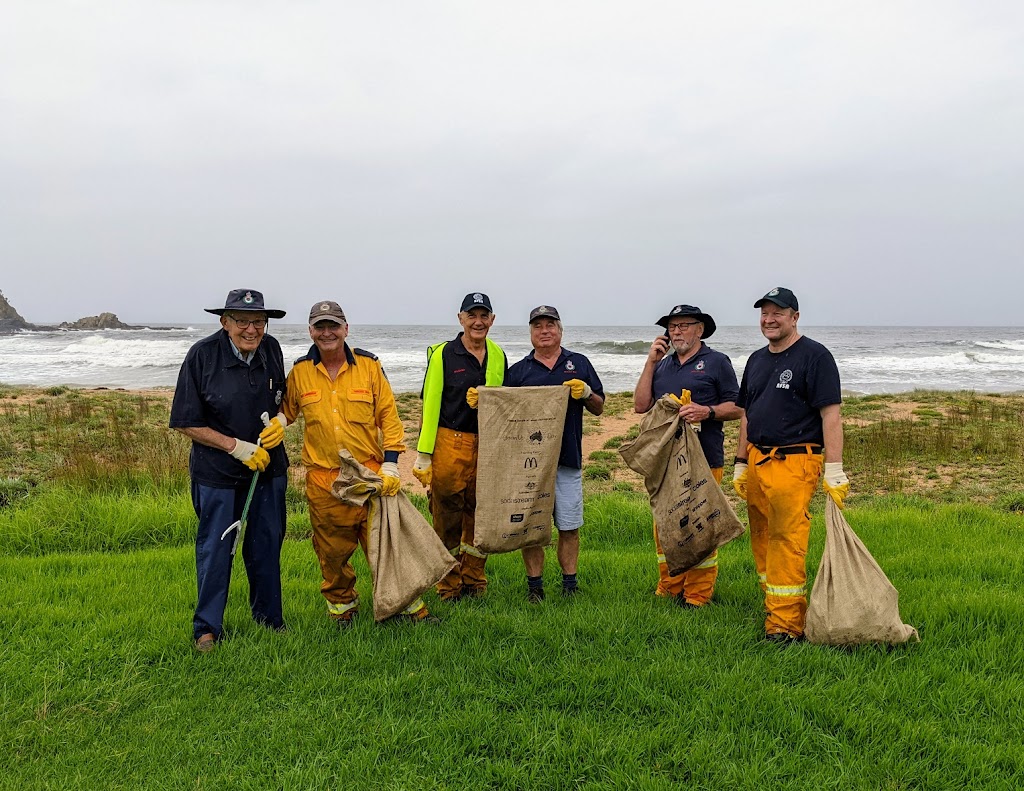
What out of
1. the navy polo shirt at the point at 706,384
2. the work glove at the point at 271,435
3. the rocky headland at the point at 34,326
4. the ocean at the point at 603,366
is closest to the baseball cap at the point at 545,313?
the navy polo shirt at the point at 706,384

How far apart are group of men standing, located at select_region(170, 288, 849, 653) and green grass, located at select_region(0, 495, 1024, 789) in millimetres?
300

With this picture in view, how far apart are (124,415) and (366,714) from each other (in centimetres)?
1305

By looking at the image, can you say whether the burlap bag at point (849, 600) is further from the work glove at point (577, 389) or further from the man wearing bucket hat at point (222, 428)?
the man wearing bucket hat at point (222, 428)

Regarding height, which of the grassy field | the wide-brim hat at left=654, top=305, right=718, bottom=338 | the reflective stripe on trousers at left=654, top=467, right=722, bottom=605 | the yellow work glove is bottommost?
the grassy field

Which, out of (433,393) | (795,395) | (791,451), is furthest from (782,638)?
(433,393)

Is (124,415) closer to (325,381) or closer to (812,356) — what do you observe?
(325,381)

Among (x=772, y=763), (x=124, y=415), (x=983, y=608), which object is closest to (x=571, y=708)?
(x=772, y=763)

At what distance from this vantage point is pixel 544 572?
16.8 ft

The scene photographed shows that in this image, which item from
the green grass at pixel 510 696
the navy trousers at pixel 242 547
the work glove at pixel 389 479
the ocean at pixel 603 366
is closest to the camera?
the green grass at pixel 510 696

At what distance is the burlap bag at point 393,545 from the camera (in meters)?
3.81

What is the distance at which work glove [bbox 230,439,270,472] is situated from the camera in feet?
12.1

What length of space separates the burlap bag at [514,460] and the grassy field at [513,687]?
1.73ft

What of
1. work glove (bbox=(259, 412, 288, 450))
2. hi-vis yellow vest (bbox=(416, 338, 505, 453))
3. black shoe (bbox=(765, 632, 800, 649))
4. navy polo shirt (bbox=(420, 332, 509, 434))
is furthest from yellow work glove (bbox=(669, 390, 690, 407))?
work glove (bbox=(259, 412, 288, 450))

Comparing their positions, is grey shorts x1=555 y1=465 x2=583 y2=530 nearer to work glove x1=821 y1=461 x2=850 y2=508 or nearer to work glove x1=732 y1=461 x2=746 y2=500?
work glove x1=732 y1=461 x2=746 y2=500
